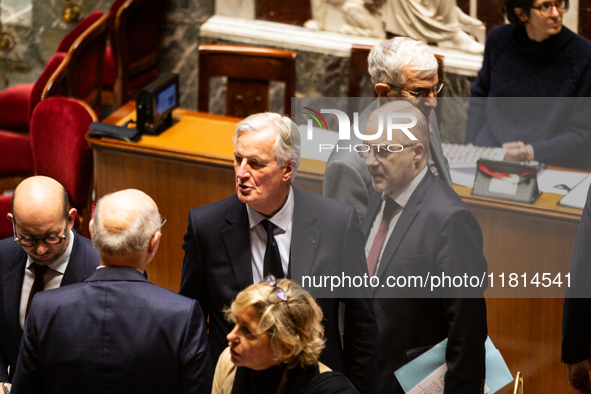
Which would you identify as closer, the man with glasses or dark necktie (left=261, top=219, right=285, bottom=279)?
dark necktie (left=261, top=219, right=285, bottom=279)

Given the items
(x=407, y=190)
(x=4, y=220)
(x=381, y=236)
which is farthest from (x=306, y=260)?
(x=4, y=220)

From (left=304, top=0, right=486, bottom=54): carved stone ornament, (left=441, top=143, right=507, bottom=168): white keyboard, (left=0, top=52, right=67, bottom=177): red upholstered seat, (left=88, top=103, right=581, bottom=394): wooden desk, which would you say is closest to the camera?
(left=88, top=103, right=581, bottom=394): wooden desk

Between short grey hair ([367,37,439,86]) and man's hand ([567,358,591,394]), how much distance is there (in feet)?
3.48

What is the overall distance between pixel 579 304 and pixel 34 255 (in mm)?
1691

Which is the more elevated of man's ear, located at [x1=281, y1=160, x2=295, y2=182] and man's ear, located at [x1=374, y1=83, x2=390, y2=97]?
man's ear, located at [x1=374, y1=83, x2=390, y2=97]

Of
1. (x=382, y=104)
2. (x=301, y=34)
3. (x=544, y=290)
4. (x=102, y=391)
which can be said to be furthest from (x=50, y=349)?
(x=301, y=34)

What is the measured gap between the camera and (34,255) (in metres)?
2.27

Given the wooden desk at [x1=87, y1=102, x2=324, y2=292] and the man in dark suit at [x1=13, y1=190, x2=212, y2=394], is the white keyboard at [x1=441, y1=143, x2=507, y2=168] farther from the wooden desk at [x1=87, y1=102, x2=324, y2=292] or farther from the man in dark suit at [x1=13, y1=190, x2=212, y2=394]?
the man in dark suit at [x1=13, y1=190, x2=212, y2=394]

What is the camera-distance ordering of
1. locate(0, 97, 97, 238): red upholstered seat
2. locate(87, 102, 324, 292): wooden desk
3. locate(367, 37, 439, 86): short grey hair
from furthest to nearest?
locate(0, 97, 97, 238): red upholstered seat → locate(87, 102, 324, 292): wooden desk → locate(367, 37, 439, 86): short grey hair

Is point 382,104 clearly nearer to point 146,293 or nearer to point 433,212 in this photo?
point 433,212

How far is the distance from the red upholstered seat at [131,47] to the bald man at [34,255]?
9.15 ft

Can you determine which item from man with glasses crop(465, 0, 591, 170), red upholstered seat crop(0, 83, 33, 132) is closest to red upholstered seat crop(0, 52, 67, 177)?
red upholstered seat crop(0, 83, 33, 132)

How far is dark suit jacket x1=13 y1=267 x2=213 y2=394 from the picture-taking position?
1.88 meters

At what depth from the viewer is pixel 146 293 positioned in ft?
6.28
